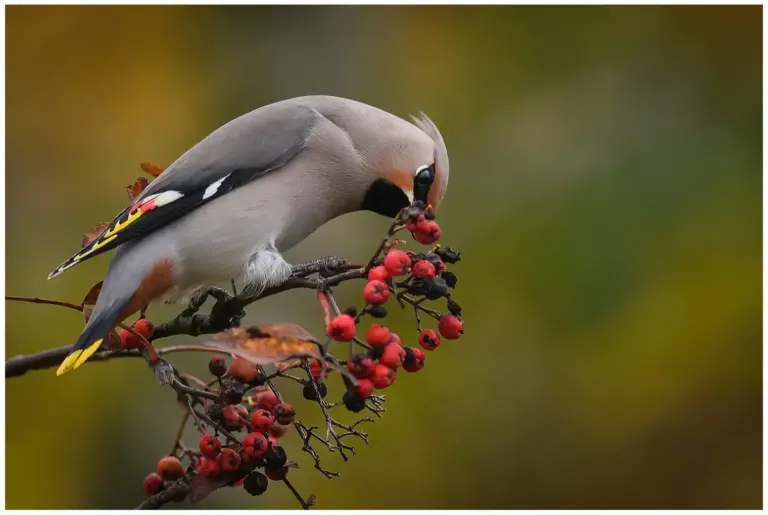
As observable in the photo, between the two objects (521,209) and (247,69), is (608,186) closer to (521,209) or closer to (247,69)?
(521,209)

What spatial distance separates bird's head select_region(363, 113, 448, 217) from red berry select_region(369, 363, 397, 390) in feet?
2.55

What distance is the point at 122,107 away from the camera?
14.6 feet

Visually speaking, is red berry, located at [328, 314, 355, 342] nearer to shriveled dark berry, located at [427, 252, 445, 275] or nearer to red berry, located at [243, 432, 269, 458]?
shriveled dark berry, located at [427, 252, 445, 275]

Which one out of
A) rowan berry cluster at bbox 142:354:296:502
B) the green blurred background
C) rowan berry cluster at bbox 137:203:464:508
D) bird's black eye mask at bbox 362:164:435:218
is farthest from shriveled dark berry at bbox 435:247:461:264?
the green blurred background

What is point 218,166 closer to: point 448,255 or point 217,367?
point 217,367

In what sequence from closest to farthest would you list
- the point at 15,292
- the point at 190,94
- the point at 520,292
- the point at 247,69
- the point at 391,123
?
the point at 391,123, the point at 15,292, the point at 520,292, the point at 190,94, the point at 247,69

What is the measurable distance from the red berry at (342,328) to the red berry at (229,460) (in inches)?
12.9

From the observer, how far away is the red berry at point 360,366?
1.76 meters

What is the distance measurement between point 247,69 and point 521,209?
1557 mm

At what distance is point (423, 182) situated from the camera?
2504 mm

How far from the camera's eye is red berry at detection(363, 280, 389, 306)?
171cm

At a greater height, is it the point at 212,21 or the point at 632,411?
the point at 212,21

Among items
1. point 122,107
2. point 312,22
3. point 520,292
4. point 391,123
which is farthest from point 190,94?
point 391,123

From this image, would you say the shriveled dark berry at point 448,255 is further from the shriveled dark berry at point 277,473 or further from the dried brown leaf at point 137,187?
the dried brown leaf at point 137,187
